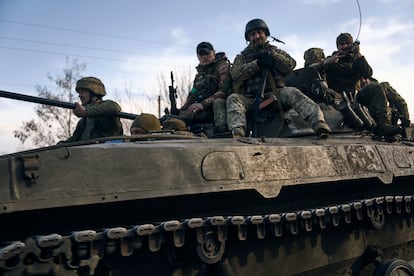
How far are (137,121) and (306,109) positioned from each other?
2.40m

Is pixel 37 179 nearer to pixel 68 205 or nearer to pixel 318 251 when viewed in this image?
pixel 68 205

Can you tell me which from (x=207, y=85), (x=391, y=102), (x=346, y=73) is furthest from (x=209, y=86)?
(x=391, y=102)

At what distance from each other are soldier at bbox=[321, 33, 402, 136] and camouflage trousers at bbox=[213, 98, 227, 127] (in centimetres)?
196

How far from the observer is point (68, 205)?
307 centimetres

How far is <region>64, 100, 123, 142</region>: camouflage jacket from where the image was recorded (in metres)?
7.34

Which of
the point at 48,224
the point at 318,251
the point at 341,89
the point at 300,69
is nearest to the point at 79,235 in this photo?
the point at 48,224

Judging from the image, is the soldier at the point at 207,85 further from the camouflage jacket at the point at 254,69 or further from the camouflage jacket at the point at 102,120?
the camouflage jacket at the point at 102,120

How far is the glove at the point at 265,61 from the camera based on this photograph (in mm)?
6418

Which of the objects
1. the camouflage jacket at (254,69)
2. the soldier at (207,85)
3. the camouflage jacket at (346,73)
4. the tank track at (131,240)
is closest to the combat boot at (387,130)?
→ the camouflage jacket at (346,73)

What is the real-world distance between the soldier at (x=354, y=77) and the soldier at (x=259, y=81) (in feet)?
4.23

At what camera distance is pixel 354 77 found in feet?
26.0

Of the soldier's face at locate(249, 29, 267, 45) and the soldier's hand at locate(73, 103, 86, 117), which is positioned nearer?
the soldier's face at locate(249, 29, 267, 45)

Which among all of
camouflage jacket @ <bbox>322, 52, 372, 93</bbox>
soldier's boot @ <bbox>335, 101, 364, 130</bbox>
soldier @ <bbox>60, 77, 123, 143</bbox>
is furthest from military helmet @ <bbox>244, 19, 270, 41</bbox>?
soldier @ <bbox>60, 77, 123, 143</bbox>

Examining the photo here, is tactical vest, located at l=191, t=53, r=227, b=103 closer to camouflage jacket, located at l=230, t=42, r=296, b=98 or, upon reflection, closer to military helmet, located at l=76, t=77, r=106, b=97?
camouflage jacket, located at l=230, t=42, r=296, b=98
